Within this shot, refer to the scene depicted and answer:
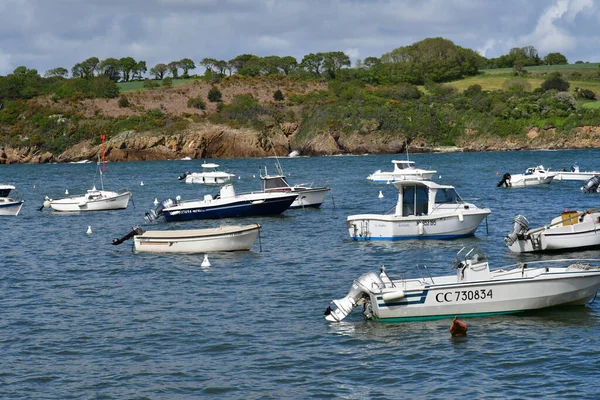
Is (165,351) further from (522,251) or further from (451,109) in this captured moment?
(451,109)

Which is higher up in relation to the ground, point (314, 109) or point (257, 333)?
point (314, 109)

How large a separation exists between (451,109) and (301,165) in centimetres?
5627

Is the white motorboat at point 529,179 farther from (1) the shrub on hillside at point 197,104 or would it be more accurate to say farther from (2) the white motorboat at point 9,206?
(1) the shrub on hillside at point 197,104

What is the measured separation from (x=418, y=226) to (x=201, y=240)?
9.14 m

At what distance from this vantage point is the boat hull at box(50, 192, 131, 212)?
189 feet

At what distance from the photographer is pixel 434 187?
121 ft

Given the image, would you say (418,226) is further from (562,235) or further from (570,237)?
(570,237)

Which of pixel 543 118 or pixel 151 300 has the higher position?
pixel 543 118

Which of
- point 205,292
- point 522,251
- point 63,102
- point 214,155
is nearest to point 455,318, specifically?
point 205,292

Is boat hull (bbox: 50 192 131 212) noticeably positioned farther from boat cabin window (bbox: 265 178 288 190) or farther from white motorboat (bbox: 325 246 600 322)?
white motorboat (bbox: 325 246 600 322)

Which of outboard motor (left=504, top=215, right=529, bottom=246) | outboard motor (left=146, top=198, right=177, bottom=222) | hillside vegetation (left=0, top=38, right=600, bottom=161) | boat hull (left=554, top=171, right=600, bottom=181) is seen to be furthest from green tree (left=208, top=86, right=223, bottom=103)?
outboard motor (left=504, top=215, right=529, bottom=246)

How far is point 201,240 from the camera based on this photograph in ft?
115

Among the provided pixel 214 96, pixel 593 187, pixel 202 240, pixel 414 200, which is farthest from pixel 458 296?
pixel 214 96

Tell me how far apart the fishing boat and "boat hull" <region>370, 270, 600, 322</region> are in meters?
26.6
